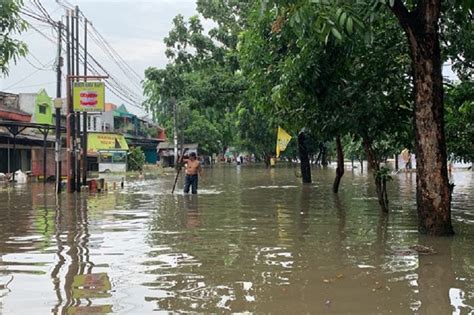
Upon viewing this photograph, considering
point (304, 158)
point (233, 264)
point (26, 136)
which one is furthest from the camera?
point (26, 136)

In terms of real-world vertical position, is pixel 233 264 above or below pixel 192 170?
below

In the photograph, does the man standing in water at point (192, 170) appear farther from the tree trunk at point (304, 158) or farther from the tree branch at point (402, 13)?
the tree branch at point (402, 13)

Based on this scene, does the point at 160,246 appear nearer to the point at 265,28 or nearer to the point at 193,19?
the point at 265,28

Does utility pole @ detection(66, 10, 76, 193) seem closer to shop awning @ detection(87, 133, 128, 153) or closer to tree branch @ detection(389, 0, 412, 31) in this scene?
tree branch @ detection(389, 0, 412, 31)

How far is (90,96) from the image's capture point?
21734 millimetres

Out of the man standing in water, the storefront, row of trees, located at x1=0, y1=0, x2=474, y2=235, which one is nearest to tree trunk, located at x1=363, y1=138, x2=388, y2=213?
row of trees, located at x1=0, y1=0, x2=474, y2=235

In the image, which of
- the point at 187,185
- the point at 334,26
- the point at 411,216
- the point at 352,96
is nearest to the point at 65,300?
the point at 334,26

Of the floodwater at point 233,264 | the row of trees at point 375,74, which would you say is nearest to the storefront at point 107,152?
the row of trees at point 375,74

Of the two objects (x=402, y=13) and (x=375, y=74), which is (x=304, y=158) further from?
(x=402, y=13)

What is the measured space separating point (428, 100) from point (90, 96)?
607 inches

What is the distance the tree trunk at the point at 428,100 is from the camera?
29.5 ft

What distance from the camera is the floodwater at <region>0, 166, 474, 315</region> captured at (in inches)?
227

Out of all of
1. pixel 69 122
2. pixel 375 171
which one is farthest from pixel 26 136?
pixel 375 171

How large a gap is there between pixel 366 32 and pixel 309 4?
0.73 m
